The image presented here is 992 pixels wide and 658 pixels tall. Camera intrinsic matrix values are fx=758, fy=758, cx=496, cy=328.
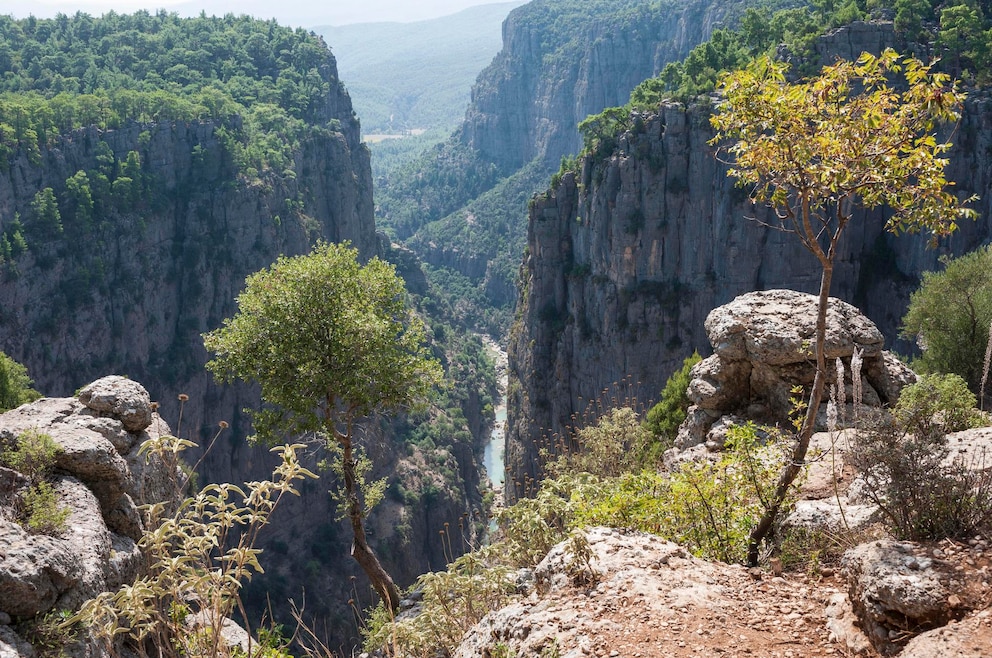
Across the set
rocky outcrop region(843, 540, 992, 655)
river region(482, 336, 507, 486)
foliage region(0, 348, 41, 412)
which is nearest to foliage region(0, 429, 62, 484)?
rocky outcrop region(843, 540, 992, 655)

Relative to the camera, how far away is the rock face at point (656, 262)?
5291 cm

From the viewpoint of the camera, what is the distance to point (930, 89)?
698 centimetres

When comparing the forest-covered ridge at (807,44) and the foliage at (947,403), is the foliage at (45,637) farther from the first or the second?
the forest-covered ridge at (807,44)

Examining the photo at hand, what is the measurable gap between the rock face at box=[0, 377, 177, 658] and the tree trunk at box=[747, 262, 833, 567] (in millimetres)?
6235

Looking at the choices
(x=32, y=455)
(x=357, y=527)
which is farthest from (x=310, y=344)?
(x=32, y=455)

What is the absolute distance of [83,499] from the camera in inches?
414

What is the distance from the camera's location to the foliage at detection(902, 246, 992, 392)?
2158 cm

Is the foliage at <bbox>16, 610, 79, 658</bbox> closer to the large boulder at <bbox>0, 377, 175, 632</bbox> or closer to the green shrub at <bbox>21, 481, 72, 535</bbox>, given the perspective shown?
the large boulder at <bbox>0, 377, 175, 632</bbox>

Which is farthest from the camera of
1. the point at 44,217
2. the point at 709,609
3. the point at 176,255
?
the point at 176,255

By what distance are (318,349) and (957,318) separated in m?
19.4

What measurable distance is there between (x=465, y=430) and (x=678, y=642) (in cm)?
8145

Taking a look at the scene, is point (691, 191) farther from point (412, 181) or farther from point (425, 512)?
point (412, 181)

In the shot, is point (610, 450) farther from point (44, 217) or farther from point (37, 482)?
point (44, 217)

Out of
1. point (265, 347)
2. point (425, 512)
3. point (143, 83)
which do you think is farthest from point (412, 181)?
point (265, 347)
